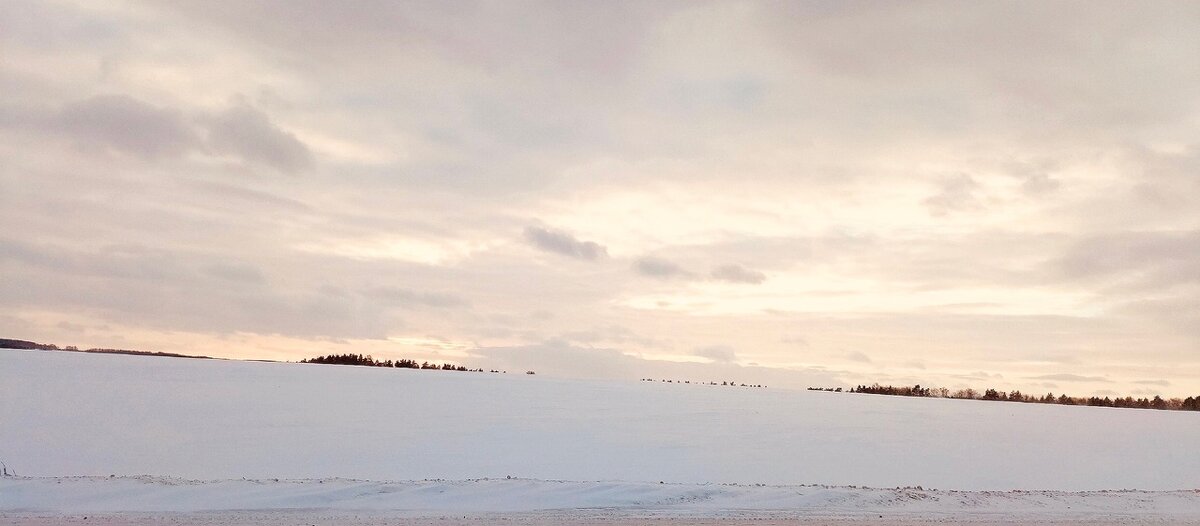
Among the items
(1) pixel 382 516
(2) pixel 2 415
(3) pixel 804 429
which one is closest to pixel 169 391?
(2) pixel 2 415

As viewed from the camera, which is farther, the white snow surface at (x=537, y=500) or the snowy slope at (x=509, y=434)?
the snowy slope at (x=509, y=434)

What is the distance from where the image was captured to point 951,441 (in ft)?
69.6

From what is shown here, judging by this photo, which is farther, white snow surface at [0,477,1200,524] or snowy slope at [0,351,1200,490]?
snowy slope at [0,351,1200,490]

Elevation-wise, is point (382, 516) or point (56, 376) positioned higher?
point (56, 376)

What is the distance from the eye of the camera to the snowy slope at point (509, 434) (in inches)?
630

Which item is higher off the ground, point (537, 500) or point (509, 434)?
point (509, 434)

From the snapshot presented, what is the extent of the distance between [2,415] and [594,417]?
13.0 m

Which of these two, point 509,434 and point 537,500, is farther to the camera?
point 509,434

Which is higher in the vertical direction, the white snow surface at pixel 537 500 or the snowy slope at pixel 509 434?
the snowy slope at pixel 509 434

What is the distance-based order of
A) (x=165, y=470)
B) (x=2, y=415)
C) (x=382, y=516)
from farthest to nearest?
(x=2, y=415)
(x=165, y=470)
(x=382, y=516)

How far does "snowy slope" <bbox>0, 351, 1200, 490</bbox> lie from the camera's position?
15992mm

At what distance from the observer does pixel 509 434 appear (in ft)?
62.8

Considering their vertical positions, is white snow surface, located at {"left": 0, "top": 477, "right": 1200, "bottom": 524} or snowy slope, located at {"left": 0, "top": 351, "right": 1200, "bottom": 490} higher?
snowy slope, located at {"left": 0, "top": 351, "right": 1200, "bottom": 490}

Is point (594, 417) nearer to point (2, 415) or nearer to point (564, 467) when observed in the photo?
point (564, 467)
